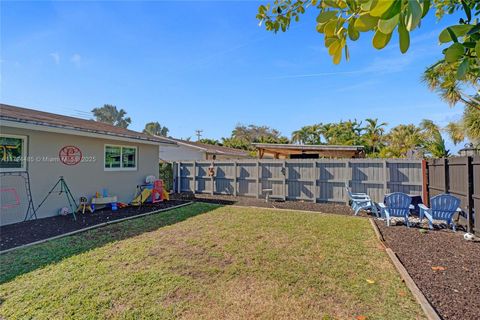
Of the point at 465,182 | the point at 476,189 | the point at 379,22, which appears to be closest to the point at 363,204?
the point at 465,182

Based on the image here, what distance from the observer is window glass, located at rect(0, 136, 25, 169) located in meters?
6.71

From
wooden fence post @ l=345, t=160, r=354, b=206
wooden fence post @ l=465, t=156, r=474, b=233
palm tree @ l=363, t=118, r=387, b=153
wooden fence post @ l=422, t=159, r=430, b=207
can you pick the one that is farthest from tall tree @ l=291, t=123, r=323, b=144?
wooden fence post @ l=465, t=156, r=474, b=233

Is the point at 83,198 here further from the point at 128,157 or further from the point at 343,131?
the point at 343,131

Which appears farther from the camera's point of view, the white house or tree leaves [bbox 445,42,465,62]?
the white house

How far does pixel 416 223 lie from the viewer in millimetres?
7004

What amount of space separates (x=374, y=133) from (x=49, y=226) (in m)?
32.0

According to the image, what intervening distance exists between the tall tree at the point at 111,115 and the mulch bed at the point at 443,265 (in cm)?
5017

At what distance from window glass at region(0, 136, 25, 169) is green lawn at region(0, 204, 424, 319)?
3.22m

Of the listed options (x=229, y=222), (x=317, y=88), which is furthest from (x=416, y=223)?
(x=317, y=88)

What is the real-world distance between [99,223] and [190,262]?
4085 millimetres

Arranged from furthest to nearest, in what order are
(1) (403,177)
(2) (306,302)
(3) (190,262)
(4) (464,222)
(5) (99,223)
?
1. (1) (403,177)
2. (5) (99,223)
3. (4) (464,222)
4. (3) (190,262)
5. (2) (306,302)

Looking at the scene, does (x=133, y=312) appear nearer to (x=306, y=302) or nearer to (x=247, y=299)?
(x=247, y=299)

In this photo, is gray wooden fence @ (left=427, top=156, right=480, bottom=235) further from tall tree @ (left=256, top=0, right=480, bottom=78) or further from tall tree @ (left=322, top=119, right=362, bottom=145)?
tall tree @ (left=322, top=119, right=362, bottom=145)

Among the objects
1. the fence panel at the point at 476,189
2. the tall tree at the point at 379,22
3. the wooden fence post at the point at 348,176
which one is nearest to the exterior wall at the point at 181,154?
the wooden fence post at the point at 348,176
